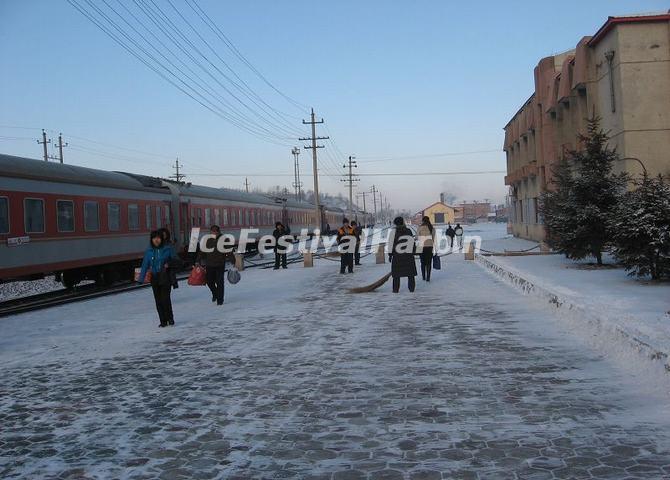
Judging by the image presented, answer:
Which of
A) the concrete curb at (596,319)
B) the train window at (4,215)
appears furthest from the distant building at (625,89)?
the train window at (4,215)

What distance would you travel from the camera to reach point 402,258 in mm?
13805

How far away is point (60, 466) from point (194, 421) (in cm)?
116

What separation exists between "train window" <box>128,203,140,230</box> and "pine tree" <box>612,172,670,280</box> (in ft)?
46.8

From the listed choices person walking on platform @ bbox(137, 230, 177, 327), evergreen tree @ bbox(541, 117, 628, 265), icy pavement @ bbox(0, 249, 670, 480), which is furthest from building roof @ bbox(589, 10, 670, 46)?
person walking on platform @ bbox(137, 230, 177, 327)

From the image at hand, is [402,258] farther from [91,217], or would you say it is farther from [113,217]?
[113,217]

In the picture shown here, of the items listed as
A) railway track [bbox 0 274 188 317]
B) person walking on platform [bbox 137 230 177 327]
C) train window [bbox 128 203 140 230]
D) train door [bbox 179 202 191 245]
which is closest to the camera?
person walking on platform [bbox 137 230 177 327]

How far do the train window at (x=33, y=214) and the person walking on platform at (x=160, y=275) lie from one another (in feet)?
19.1

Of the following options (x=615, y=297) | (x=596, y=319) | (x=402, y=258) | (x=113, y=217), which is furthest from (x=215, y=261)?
(x=615, y=297)

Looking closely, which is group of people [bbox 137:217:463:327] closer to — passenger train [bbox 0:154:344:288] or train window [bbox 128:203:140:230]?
passenger train [bbox 0:154:344:288]

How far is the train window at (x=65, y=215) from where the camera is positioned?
1571 cm

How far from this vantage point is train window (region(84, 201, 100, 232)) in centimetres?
1705

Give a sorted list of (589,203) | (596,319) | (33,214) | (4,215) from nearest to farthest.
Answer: (596,319) → (4,215) → (33,214) → (589,203)

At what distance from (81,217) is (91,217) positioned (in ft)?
1.81

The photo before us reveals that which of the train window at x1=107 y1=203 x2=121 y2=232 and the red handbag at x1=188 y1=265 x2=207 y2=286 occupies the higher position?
the train window at x1=107 y1=203 x2=121 y2=232
